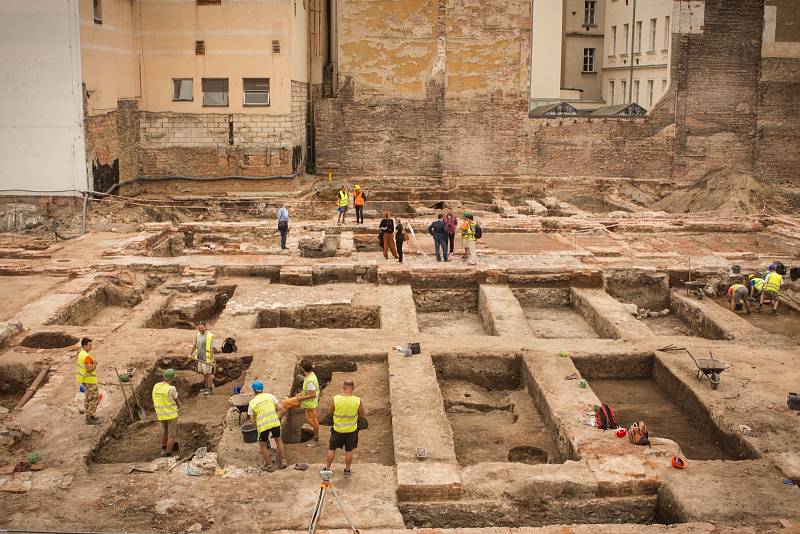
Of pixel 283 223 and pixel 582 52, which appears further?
pixel 582 52

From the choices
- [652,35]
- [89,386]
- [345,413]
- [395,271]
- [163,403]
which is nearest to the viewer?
[345,413]

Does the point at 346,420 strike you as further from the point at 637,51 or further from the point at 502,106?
the point at 637,51

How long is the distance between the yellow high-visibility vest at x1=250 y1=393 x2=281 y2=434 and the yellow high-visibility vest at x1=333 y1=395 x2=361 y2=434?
0.73 meters

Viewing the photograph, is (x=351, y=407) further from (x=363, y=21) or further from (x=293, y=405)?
(x=363, y=21)

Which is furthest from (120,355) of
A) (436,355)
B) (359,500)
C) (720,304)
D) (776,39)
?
(776,39)

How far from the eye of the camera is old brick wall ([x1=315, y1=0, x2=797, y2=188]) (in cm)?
3050

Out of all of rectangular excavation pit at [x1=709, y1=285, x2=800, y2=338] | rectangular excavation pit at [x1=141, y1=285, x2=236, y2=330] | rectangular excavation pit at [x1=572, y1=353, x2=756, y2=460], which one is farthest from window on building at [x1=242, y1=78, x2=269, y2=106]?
rectangular excavation pit at [x1=572, y1=353, x2=756, y2=460]

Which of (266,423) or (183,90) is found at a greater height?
(183,90)

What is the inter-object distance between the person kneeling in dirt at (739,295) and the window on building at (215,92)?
17.8 m

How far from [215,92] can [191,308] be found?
13.5m

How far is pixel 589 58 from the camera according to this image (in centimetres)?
4312

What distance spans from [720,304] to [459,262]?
5.42 metres

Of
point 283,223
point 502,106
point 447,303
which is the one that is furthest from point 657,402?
point 502,106

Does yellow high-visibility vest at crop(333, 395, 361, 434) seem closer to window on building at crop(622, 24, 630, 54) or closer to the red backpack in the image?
the red backpack
